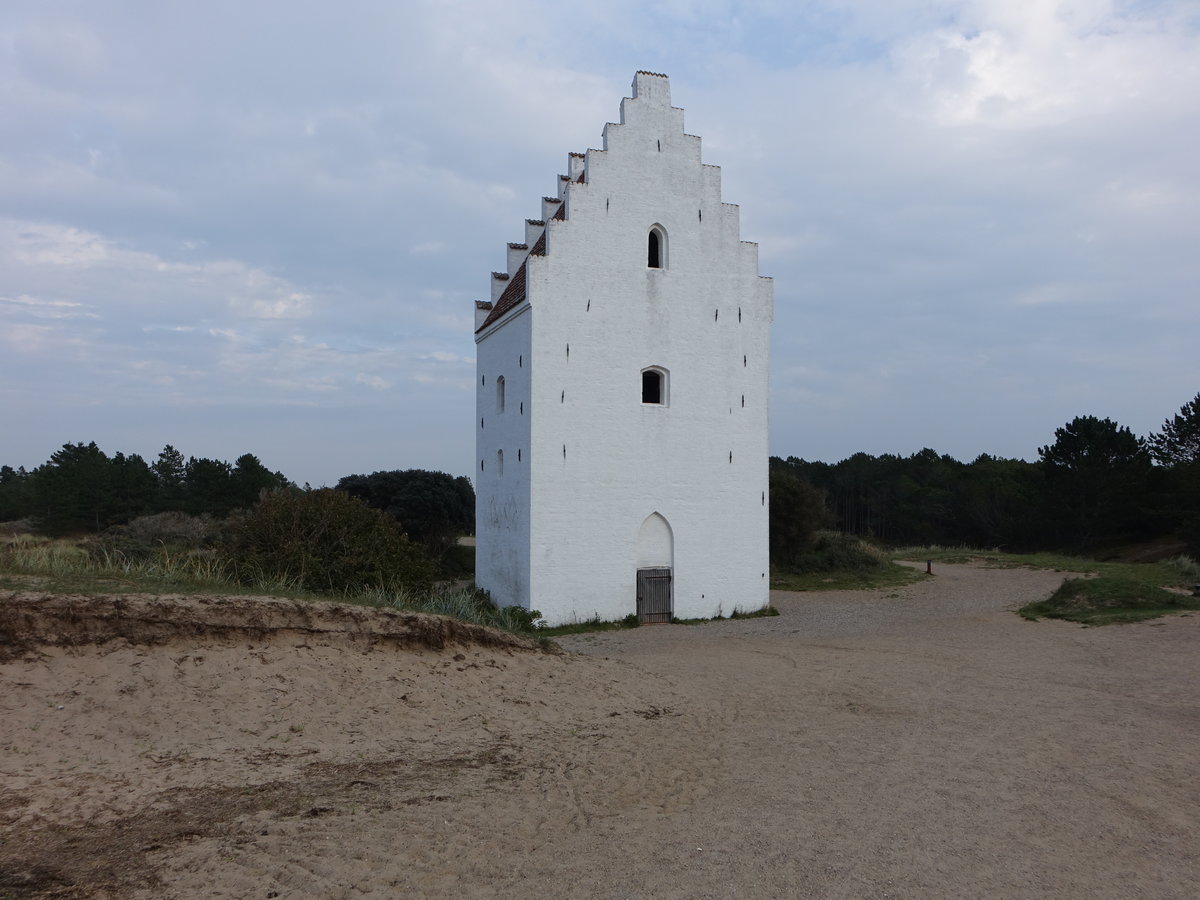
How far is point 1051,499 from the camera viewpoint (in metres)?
40.2

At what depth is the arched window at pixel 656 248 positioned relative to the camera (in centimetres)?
1780

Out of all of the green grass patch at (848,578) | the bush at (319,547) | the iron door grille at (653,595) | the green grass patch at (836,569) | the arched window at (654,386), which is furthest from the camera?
the green grass patch at (836,569)

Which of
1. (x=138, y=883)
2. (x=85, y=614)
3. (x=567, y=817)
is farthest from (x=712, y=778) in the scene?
(x=85, y=614)

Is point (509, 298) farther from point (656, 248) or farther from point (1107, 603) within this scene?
point (1107, 603)

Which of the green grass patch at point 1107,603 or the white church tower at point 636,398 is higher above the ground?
the white church tower at point 636,398

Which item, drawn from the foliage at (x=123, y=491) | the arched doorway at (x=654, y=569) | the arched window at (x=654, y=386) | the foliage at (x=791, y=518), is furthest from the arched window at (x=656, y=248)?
the foliage at (x=123, y=491)

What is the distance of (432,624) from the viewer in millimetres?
9812

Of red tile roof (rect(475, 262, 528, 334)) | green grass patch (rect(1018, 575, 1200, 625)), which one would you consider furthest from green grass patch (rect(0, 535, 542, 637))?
green grass patch (rect(1018, 575, 1200, 625))

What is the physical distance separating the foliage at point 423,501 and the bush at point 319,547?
15776mm

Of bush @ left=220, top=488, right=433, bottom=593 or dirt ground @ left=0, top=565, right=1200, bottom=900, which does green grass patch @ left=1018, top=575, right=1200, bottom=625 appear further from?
bush @ left=220, top=488, right=433, bottom=593

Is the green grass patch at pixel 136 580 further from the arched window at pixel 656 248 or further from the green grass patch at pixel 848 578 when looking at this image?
the green grass patch at pixel 848 578

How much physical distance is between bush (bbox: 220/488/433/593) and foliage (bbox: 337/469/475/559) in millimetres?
15776

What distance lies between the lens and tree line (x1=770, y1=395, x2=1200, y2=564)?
3013 centimetres

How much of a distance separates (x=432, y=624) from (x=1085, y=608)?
14.3 metres
